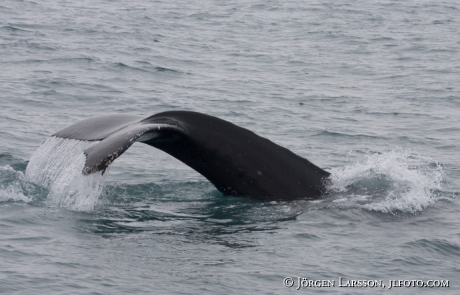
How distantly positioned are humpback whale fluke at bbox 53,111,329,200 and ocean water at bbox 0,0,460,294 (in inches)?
6.6

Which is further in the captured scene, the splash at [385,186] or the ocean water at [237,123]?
the splash at [385,186]

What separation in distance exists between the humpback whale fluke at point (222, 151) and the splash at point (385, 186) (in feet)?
1.43

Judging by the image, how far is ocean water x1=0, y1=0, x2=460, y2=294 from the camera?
273 inches

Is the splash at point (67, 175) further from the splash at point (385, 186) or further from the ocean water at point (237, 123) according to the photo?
the splash at point (385, 186)

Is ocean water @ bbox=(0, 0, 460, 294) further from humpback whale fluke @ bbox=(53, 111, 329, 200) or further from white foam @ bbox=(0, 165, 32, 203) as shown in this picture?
humpback whale fluke @ bbox=(53, 111, 329, 200)

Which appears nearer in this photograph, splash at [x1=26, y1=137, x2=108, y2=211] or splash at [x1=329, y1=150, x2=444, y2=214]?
splash at [x1=26, y1=137, x2=108, y2=211]

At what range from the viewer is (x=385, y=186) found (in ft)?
30.4

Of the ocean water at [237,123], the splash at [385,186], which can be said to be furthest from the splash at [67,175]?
the splash at [385,186]

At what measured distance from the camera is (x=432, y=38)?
79.1 feet

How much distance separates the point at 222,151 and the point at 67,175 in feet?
4.88

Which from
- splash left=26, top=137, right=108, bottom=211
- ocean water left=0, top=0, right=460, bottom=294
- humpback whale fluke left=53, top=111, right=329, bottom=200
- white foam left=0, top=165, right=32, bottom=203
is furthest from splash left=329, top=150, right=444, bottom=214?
white foam left=0, top=165, right=32, bottom=203

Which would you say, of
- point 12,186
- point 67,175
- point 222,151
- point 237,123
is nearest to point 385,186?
point 222,151

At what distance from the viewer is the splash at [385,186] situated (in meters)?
8.65

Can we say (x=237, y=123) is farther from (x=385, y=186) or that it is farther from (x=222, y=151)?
(x=222, y=151)
